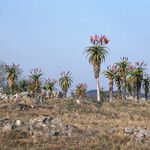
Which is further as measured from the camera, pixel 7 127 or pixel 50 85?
pixel 50 85

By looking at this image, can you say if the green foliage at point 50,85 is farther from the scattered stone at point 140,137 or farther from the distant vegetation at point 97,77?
the scattered stone at point 140,137

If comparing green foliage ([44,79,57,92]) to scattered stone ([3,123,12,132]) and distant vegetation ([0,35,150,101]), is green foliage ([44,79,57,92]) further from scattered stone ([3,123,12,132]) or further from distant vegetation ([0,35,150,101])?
scattered stone ([3,123,12,132])

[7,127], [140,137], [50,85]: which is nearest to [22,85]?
[50,85]

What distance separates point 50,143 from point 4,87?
106 m

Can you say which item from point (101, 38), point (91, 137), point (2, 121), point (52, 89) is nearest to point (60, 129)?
point (91, 137)

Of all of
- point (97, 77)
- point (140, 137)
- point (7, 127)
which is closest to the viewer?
point (140, 137)

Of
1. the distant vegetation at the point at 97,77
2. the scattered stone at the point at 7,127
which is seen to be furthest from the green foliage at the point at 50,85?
the scattered stone at the point at 7,127

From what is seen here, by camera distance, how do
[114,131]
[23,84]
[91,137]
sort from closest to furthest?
[91,137] < [114,131] < [23,84]

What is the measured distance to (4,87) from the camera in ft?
410

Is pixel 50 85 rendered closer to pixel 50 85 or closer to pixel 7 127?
pixel 50 85

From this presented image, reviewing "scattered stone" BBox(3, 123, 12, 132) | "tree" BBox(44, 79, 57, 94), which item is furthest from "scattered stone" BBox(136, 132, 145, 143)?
"tree" BBox(44, 79, 57, 94)

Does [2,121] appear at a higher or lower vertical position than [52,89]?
lower

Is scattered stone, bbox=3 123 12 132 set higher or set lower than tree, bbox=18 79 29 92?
lower

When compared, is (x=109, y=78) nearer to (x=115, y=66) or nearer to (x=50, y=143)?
(x=115, y=66)
